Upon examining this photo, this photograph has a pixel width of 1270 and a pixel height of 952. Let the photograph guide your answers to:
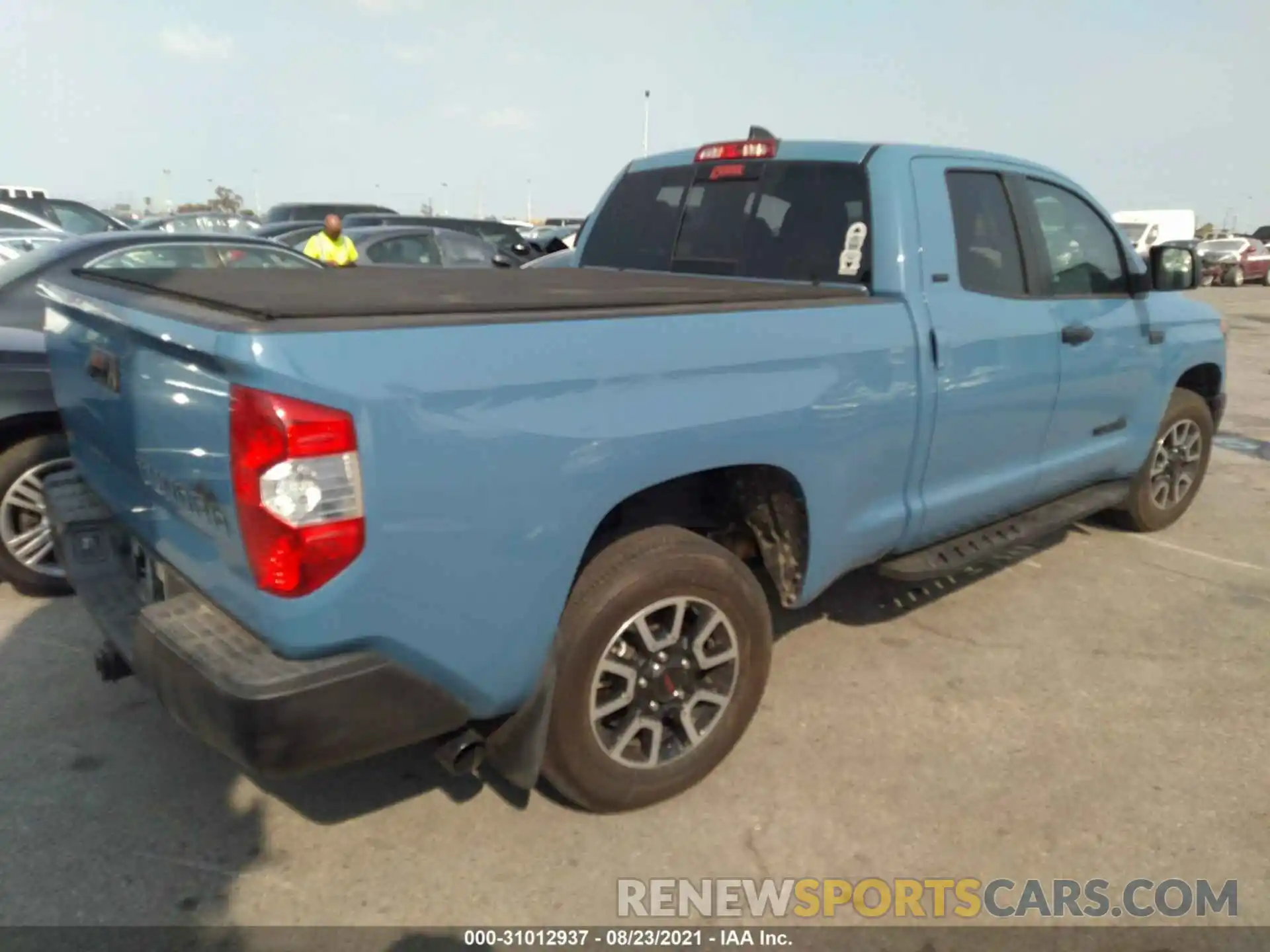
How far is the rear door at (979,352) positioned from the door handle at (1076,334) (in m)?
0.08

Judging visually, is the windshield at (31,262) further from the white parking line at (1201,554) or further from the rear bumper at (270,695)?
the white parking line at (1201,554)

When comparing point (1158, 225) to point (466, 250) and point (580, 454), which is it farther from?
point (580, 454)

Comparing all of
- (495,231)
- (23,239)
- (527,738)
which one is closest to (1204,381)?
(527,738)

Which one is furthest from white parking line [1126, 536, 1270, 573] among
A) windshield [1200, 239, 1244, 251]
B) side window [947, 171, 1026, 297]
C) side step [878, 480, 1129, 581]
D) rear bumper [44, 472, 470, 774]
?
windshield [1200, 239, 1244, 251]

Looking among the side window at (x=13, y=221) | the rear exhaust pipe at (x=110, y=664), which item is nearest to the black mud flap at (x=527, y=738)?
the rear exhaust pipe at (x=110, y=664)

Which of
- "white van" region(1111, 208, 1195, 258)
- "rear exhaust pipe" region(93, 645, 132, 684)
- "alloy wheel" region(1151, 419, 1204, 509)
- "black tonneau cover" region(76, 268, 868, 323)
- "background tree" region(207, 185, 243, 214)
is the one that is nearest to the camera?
"black tonneau cover" region(76, 268, 868, 323)

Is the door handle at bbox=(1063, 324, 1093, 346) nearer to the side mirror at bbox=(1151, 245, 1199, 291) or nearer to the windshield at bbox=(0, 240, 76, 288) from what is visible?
the side mirror at bbox=(1151, 245, 1199, 291)

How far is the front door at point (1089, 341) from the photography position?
3934mm

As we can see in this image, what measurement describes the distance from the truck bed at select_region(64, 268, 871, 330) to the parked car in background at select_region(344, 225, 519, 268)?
749 centimetres

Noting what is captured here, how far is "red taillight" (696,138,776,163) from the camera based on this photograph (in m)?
3.88

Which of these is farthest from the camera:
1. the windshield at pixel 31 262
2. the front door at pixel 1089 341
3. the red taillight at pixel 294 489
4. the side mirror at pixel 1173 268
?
the windshield at pixel 31 262

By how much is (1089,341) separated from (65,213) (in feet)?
49.6

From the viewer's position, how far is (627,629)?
2.62 m

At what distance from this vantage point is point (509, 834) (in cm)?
271
